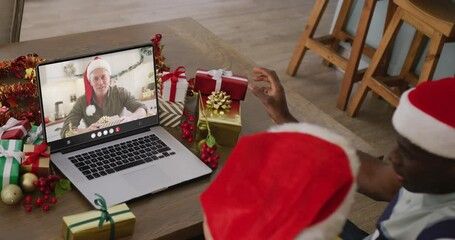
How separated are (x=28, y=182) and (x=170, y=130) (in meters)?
0.44

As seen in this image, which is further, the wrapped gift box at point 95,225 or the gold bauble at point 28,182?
the gold bauble at point 28,182

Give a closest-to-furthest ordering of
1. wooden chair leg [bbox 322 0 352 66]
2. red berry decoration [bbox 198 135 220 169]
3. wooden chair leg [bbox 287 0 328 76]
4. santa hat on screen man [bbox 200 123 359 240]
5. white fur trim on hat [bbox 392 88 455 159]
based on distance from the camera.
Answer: santa hat on screen man [bbox 200 123 359 240] < white fur trim on hat [bbox 392 88 455 159] < red berry decoration [bbox 198 135 220 169] < wooden chair leg [bbox 287 0 328 76] < wooden chair leg [bbox 322 0 352 66]

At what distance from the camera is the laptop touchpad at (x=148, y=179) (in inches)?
55.6

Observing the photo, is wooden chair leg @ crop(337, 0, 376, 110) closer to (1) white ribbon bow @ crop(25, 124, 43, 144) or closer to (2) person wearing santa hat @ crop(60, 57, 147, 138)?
(2) person wearing santa hat @ crop(60, 57, 147, 138)

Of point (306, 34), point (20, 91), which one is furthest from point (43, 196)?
point (306, 34)

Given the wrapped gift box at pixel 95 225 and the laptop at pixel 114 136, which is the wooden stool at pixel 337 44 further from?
the wrapped gift box at pixel 95 225

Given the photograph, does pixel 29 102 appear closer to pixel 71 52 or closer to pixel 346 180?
pixel 71 52

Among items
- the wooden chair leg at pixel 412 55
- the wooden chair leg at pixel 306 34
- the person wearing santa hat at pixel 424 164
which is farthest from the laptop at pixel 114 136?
the wooden chair leg at pixel 412 55

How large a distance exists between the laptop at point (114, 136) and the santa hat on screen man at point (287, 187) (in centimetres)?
51

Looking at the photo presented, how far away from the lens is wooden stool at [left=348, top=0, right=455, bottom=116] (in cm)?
263

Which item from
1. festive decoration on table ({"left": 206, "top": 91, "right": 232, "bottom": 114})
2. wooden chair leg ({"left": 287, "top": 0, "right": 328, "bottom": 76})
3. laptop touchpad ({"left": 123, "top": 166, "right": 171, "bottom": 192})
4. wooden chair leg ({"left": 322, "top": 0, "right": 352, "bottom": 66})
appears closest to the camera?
laptop touchpad ({"left": 123, "top": 166, "right": 171, "bottom": 192})

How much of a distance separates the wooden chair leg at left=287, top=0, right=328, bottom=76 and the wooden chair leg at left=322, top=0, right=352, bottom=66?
0.70 feet

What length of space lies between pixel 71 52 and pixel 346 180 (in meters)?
1.30

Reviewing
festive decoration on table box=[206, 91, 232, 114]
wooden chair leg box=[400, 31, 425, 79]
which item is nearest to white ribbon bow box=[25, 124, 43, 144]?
festive decoration on table box=[206, 91, 232, 114]
